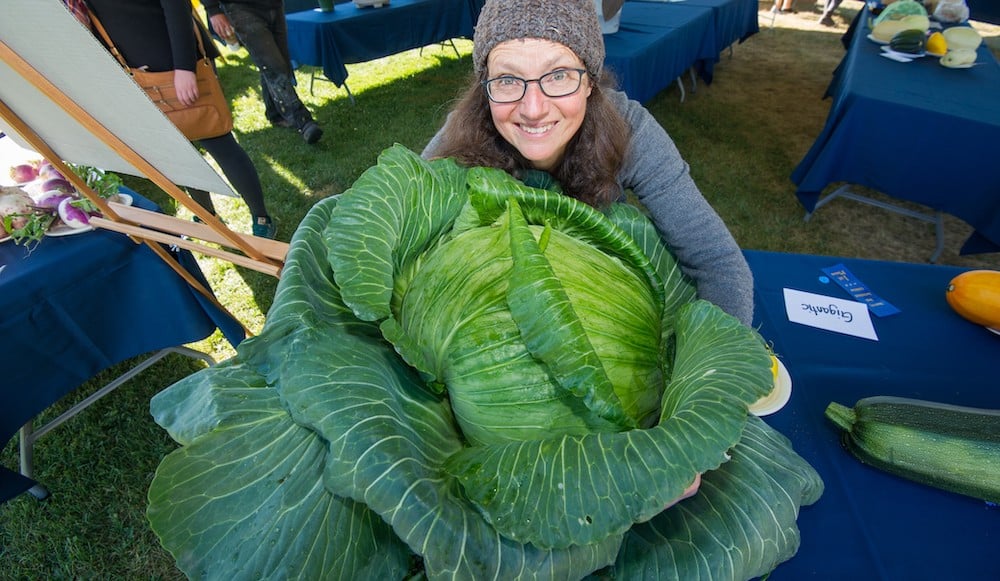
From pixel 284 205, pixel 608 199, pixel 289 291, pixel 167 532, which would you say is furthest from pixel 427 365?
pixel 284 205

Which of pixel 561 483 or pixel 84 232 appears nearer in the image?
pixel 561 483

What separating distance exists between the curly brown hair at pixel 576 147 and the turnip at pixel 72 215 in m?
1.63

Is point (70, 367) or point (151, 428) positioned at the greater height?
point (70, 367)

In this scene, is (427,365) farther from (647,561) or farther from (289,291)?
(647,561)

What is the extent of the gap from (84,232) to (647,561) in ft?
8.45

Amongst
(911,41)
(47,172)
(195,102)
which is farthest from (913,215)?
(47,172)

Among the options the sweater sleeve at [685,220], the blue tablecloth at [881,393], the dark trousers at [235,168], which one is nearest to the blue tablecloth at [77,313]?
the dark trousers at [235,168]

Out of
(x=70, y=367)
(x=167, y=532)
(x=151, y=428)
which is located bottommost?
(x=151, y=428)

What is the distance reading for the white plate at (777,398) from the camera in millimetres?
1572

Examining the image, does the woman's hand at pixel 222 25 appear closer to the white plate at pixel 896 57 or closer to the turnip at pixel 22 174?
the turnip at pixel 22 174

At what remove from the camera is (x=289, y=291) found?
1.08 meters

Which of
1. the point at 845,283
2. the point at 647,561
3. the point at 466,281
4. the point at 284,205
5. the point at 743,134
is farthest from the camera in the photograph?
the point at 743,134

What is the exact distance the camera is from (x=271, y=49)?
4.85 metres

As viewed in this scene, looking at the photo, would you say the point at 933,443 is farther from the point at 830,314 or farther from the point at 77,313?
the point at 77,313
